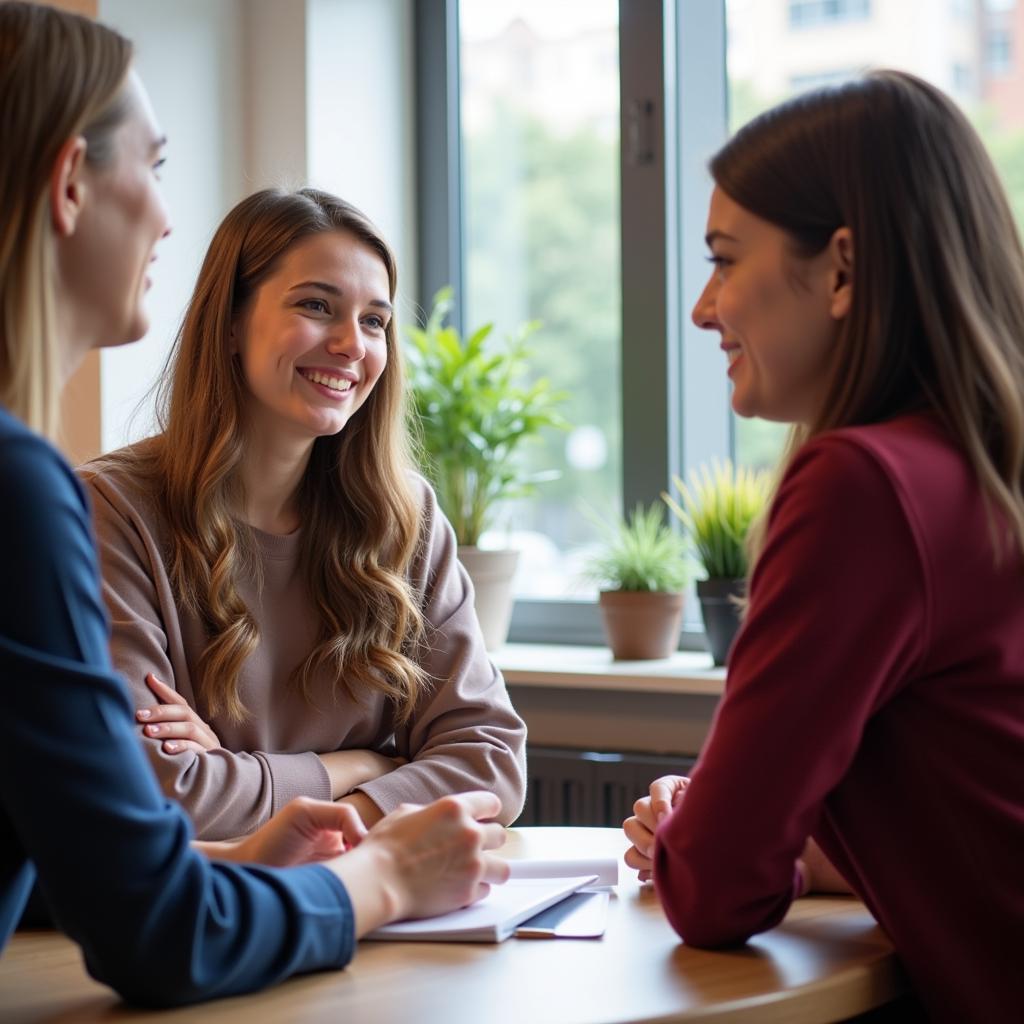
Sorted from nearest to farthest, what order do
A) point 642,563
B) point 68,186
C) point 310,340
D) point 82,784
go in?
1. point 82,784
2. point 68,186
3. point 310,340
4. point 642,563

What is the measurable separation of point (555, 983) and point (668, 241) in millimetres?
2357

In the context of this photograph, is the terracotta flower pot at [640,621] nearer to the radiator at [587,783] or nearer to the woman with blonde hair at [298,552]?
the radiator at [587,783]

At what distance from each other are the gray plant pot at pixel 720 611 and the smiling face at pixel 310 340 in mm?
1080

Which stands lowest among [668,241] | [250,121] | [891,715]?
[891,715]

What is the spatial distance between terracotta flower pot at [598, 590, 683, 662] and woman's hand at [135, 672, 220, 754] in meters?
1.36

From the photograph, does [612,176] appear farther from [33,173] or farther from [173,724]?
[33,173]

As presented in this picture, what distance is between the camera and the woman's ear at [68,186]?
1.09 meters

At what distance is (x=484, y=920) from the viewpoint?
130 centimetres

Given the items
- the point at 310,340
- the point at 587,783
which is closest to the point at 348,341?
the point at 310,340

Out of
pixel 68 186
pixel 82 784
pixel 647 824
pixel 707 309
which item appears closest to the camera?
pixel 82 784

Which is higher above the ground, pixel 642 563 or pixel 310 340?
pixel 310 340

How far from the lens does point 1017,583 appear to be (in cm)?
116

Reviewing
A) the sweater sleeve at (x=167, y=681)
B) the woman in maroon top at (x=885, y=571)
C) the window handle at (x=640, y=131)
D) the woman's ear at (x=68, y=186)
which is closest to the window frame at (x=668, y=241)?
the window handle at (x=640, y=131)

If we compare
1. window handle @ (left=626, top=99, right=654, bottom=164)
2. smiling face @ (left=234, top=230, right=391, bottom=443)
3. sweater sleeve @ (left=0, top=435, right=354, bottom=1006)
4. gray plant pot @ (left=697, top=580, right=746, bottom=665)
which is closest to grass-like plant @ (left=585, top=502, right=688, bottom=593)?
gray plant pot @ (left=697, top=580, right=746, bottom=665)
